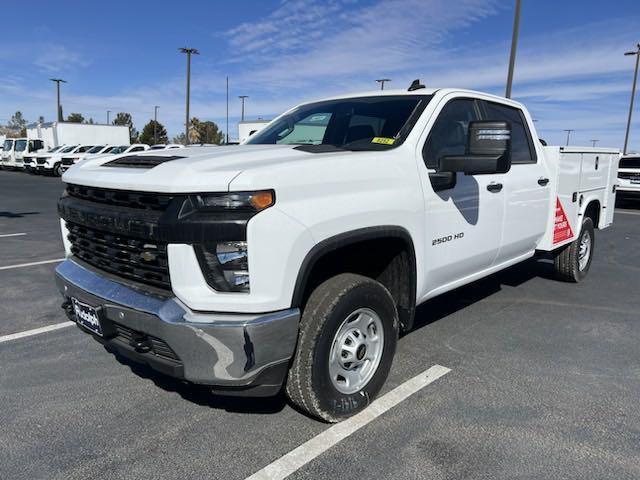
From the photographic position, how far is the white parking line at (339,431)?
8.14 feet

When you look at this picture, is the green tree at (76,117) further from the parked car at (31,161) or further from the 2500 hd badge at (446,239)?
the 2500 hd badge at (446,239)

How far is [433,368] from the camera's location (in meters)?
3.65

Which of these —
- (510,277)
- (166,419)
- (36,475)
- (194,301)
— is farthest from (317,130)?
(510,277)

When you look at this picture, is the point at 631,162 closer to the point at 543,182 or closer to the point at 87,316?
the point at 543,182

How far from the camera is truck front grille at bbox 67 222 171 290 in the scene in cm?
246

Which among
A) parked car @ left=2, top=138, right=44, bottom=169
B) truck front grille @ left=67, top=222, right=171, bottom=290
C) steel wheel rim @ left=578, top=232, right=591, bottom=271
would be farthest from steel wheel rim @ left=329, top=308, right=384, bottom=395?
parked car @ left=2, top=138, right=44, bottom=169

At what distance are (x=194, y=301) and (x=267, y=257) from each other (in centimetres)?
39

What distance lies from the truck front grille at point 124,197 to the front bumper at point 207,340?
435 mm

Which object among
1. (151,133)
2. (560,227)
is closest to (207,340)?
(560,227)

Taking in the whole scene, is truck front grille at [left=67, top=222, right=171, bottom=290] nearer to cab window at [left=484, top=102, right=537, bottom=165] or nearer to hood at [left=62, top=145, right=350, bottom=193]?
hood at [left=62, top=145, right=350, bottom=193]

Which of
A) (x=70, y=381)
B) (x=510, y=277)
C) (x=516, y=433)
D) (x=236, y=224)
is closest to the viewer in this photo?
(x=236, y=224)

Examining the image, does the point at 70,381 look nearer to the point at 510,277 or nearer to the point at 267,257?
the point at 267,257

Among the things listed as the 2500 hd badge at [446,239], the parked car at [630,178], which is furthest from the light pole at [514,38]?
the 2500 hd badge at [446,239]

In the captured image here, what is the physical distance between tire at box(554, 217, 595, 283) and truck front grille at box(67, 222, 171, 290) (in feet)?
15.9
